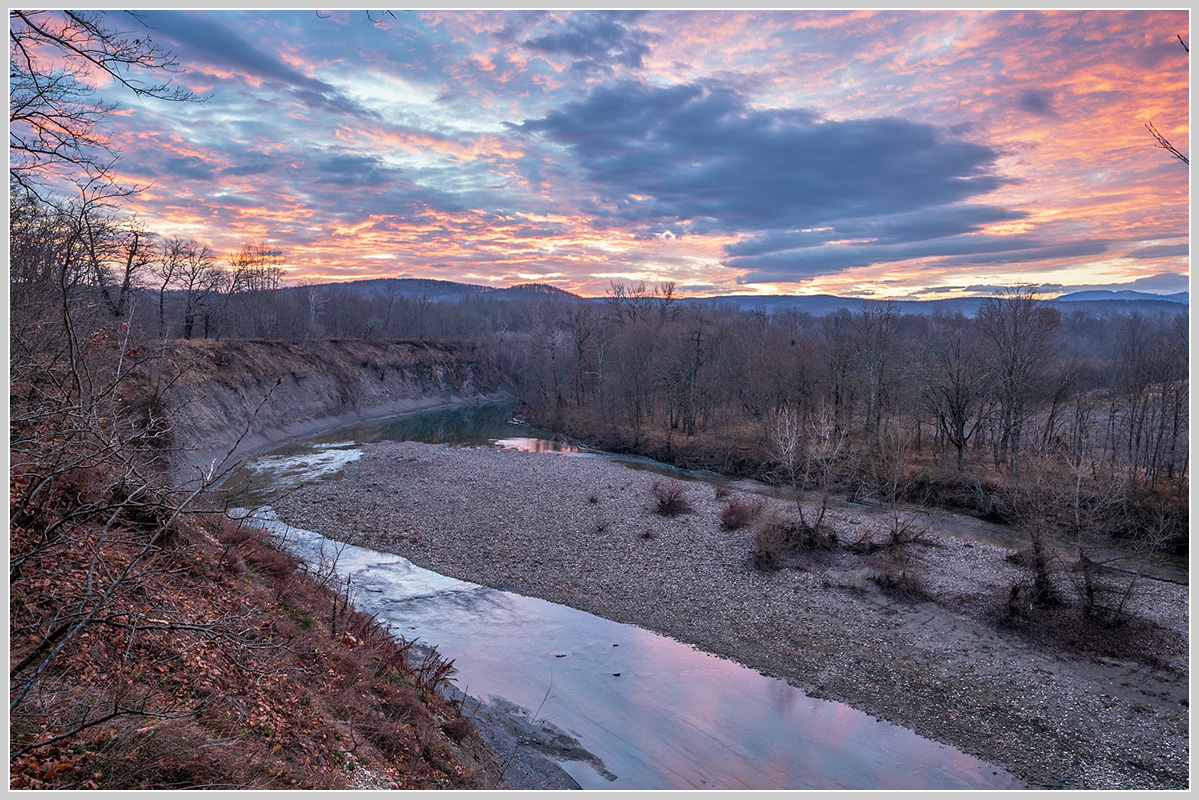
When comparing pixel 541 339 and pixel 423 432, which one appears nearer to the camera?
pixel 423 432

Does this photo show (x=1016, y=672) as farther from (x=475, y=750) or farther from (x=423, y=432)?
(x=423, y=432)

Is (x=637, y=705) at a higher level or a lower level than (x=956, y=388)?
lower

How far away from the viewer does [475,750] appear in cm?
955

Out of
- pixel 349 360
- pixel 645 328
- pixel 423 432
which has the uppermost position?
pixel 645 328

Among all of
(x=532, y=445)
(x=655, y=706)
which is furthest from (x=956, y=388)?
(x=655, y=706)

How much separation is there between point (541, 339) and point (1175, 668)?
198 ft

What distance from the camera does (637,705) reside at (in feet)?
41.2

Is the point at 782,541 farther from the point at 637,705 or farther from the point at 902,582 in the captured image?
the point at 637,705

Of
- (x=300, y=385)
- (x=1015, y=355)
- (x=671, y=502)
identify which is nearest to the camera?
(x=671, y=502)

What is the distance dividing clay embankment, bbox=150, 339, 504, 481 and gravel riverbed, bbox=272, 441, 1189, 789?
926cm

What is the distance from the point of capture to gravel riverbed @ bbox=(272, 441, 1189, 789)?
11719mm

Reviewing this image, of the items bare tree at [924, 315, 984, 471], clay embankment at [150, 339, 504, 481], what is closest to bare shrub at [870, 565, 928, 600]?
bare tree at [924, 315, 984, 471]

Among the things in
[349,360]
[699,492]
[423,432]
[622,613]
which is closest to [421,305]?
[349,360]

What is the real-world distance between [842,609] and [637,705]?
7438 millimetres
